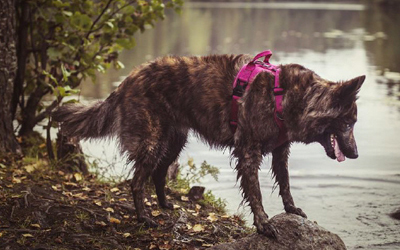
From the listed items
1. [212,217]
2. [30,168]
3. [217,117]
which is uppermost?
[217,117]

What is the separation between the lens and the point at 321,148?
9820 millimetres

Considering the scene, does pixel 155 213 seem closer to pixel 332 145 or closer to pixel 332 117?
pixel 332 145

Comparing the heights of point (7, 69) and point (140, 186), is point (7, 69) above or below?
above

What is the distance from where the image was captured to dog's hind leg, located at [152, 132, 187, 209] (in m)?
6.01

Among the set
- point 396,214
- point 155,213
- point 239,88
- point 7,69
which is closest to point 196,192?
point 155,213

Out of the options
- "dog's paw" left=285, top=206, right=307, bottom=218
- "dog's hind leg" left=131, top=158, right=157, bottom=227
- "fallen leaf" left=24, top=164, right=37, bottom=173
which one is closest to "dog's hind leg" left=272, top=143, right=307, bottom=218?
"dog's paw" left=285, top=206, right=307, bottom=218

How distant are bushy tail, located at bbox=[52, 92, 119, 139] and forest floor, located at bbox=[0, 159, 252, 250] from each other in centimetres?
73

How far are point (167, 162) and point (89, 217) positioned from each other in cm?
98

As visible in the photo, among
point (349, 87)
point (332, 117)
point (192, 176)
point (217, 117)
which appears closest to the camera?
point (349, 87)

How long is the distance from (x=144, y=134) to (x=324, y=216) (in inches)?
103

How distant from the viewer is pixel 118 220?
19.0ft

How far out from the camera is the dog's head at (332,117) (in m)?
4.80

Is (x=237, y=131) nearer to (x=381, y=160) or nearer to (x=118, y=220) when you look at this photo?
(x=118, y=220)

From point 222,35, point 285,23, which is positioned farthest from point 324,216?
point 285,23
